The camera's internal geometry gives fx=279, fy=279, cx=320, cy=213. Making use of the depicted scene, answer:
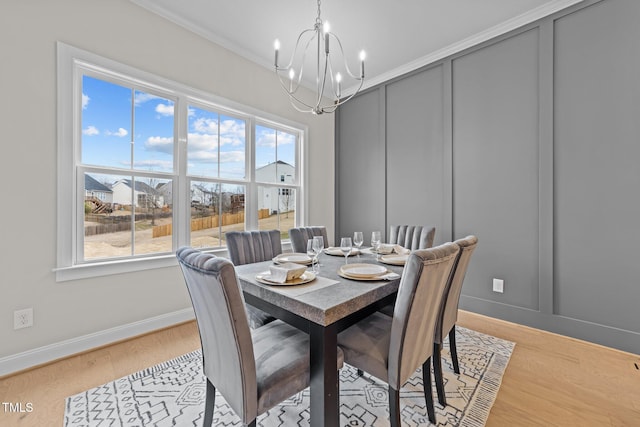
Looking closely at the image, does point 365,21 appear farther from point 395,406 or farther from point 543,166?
point 395,406

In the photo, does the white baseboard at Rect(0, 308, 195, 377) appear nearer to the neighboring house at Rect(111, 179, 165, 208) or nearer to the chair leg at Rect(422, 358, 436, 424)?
the neighboring house at Rect(111, 179, 165, 208)

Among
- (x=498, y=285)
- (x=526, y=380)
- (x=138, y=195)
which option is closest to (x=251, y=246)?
(x=138, y=195)

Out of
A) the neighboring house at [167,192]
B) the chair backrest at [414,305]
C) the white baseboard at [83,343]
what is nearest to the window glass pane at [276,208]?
the neighboring house at [167,192]

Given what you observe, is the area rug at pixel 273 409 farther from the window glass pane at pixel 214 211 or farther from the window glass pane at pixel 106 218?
the window glass pane at pixel 214 211

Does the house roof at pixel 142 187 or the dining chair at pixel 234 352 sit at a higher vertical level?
the house roof at pixel 142 187

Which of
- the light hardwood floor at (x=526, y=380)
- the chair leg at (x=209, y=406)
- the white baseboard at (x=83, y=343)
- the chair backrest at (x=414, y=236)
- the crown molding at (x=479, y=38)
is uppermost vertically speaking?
the crown molding at (x=479, y=38)

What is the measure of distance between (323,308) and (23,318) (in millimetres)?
2216

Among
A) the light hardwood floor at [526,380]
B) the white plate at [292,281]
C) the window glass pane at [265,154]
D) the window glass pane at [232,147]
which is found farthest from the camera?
the window glass pane at [265,154]

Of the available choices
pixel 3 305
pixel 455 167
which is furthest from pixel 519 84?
pixel 3 305

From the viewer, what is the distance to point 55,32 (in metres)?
2.00

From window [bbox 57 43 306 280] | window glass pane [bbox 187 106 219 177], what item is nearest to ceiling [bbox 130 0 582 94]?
window [bbox 57 43 306 280]

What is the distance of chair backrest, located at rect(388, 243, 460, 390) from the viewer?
115cm

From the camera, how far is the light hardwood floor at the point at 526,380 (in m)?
1.52

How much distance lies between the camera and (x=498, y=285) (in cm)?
279
